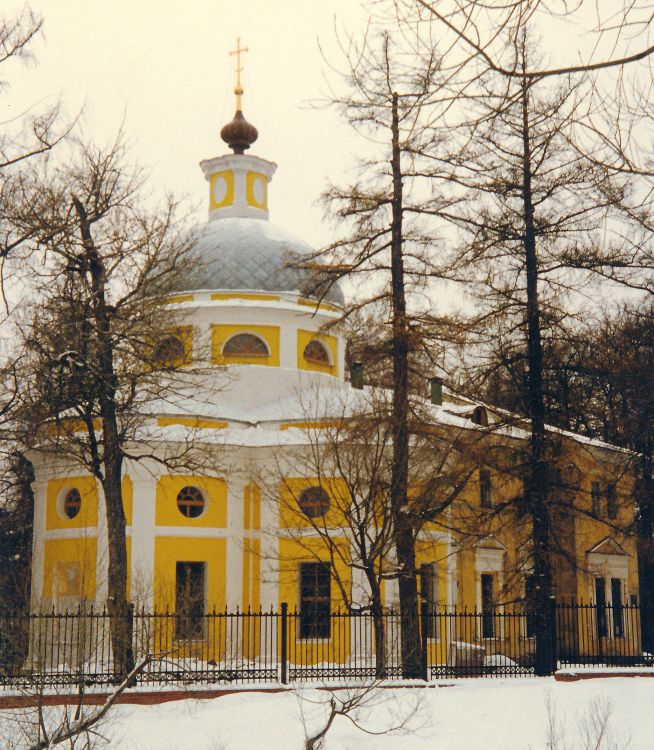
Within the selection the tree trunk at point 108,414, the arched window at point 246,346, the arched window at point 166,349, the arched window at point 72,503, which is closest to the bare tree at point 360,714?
the tree trunk at point 108,414

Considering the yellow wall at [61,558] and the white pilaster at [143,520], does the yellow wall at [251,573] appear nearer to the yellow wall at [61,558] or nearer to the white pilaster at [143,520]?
the white pilaster at [143,520]

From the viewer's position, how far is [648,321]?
31812 mm

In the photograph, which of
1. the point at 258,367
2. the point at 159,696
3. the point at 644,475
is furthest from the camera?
the point at 644,475

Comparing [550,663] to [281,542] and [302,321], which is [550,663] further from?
[302,321]

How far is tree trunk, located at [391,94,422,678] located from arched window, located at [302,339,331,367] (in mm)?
9059

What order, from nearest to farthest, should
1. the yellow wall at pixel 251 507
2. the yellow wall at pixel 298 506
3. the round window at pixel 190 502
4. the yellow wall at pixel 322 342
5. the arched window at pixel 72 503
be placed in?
the yellow wall at pixel 298 506, the round window at pixel 190 502, the arched window at pixel 72 503, the yellow wall at pixel 251 507, the yellow wall at pixel 322 342

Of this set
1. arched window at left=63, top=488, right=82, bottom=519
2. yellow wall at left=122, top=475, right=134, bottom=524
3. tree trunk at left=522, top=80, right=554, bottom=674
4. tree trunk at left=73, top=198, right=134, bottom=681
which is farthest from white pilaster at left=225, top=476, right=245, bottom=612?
tree trunk at left=522, top=80, right=554, bottom=674

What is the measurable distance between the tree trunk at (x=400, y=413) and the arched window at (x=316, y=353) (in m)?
9.06

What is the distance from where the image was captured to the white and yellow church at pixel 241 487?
23719 millimetres

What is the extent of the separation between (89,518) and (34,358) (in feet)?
19.6

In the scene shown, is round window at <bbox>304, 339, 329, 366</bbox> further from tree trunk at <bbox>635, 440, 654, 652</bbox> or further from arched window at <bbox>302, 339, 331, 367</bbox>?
tree trunk at <bbox>635, 440, 654, 652</bbox>

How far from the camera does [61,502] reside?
2516 cm

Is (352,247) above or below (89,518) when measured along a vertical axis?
above

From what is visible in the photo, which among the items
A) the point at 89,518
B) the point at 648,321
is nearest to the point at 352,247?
the point at 89,518
